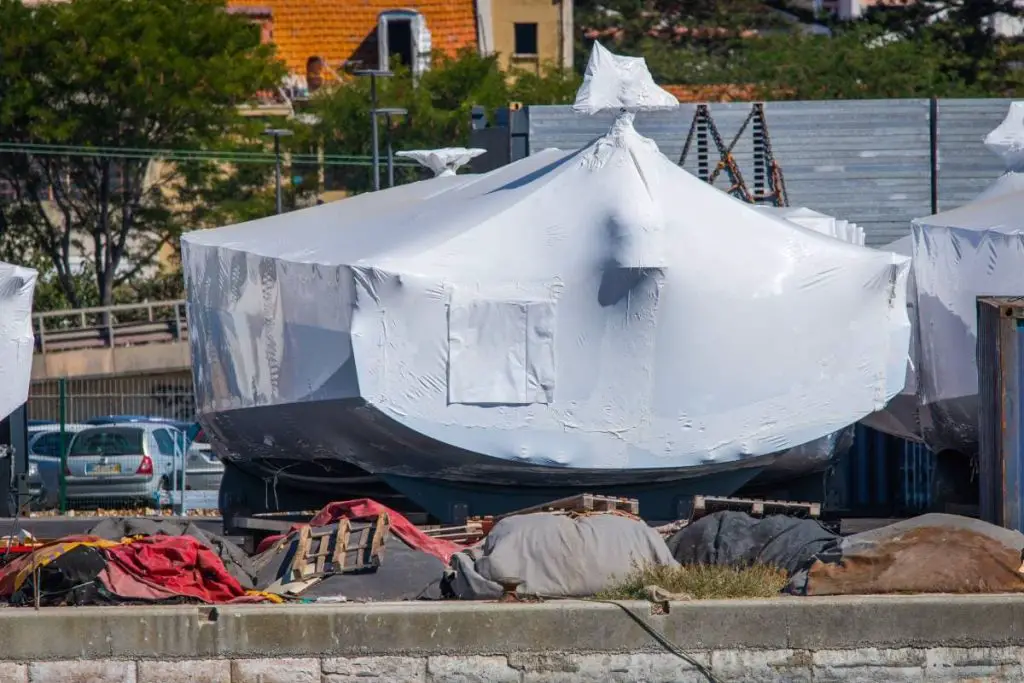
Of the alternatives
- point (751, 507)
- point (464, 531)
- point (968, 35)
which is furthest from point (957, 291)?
point (968, 35)

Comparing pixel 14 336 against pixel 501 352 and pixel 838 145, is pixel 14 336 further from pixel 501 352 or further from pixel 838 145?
pixel 838 145

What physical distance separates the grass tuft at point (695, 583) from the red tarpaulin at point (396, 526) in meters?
1.87

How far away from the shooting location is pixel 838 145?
3522 centimetres

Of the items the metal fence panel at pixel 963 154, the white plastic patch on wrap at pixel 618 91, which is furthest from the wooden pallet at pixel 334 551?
the metal fence panel at pixel 963 154

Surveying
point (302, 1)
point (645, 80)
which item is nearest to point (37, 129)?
point (302, 1)

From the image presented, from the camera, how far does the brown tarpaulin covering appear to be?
13.1 metres

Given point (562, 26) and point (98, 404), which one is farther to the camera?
point (562, 26)

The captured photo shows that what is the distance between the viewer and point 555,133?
34.1 meters

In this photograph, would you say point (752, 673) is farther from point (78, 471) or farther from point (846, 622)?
point (78, 471)

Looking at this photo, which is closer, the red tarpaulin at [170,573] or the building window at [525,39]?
the red tarpaulin at [170,573]

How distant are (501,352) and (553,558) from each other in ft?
11.1

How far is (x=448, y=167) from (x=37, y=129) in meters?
23.3

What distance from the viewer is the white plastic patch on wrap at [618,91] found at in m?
17.7

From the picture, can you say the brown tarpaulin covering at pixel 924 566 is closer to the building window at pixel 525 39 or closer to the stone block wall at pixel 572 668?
the stone block wall at pixel 572 668
